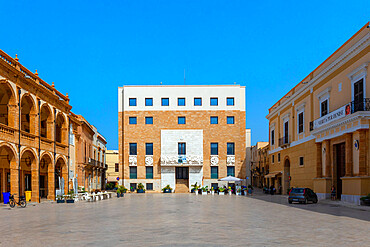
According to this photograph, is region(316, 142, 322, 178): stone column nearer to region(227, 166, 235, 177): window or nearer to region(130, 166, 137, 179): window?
region(227, 166, 235, 177): window

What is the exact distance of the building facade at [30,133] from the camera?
1083 inches

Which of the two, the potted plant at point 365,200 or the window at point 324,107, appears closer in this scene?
the potted plant at point 365,200

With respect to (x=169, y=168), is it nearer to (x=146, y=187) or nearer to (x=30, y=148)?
(x=146, y=187)

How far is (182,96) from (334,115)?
33.9 metres

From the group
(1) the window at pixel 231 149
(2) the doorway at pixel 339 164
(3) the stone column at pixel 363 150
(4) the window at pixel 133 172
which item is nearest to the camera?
(3) the stone column at pixel 363 150

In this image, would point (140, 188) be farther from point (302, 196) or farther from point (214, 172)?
point (302, 196)

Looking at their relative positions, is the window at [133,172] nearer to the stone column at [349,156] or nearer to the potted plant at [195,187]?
the potted plant at [195,187]

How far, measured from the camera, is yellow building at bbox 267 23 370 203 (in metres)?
27.7

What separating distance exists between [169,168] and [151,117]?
854cm

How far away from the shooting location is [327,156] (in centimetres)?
3372

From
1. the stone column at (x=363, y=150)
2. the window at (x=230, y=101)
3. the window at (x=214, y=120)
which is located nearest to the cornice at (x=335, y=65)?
the stone column at (x=363, y=150)

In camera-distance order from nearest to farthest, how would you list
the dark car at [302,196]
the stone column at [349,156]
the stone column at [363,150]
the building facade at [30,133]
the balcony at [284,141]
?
the stone column at [363,150] → the building facade at [30,133] → the stone column at [349,156] → the dark car at [302,196] → the balcony at [284,141]

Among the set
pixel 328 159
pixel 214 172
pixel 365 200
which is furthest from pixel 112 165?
pixel 365 200

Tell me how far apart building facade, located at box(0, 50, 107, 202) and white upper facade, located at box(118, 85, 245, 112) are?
757 inches
